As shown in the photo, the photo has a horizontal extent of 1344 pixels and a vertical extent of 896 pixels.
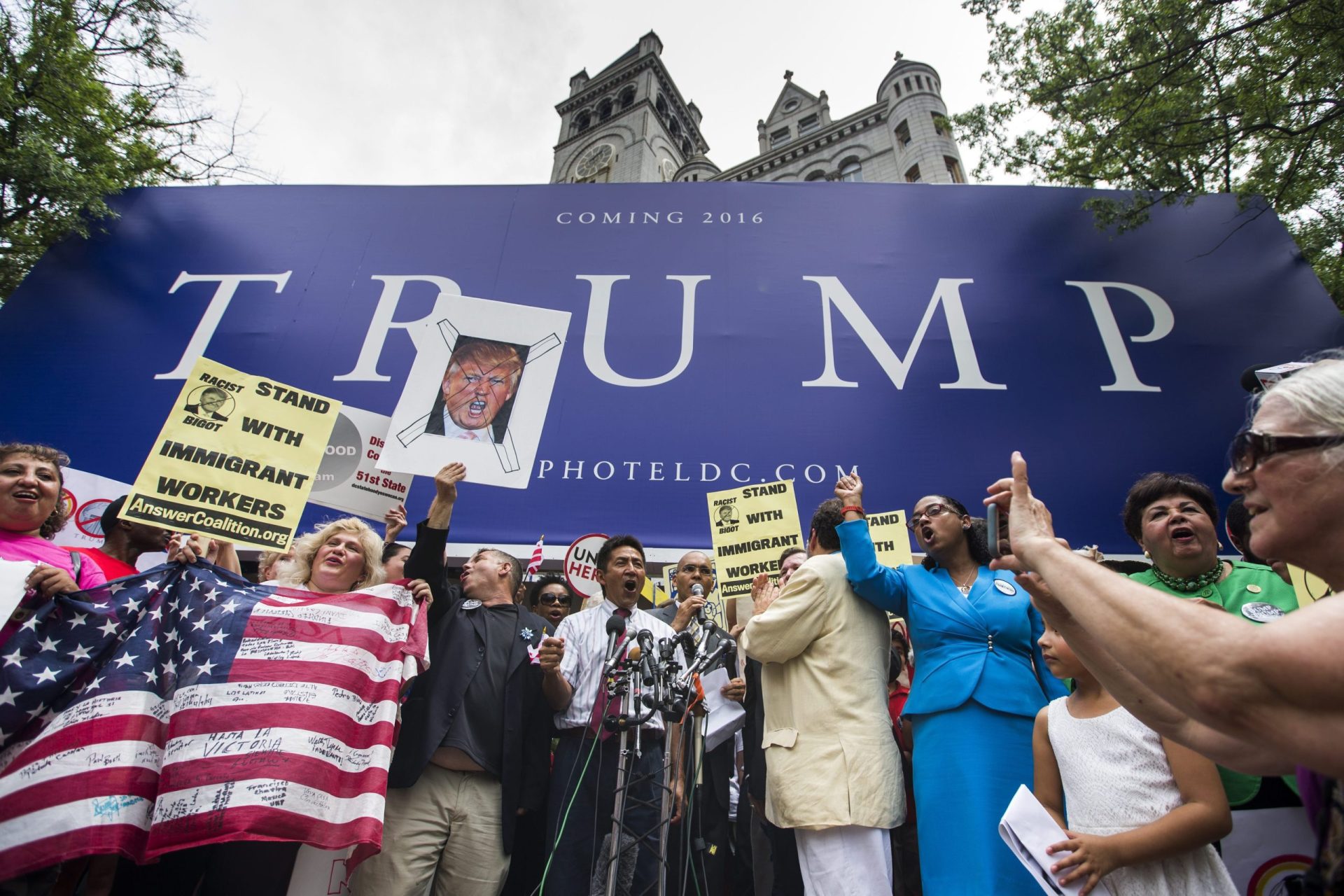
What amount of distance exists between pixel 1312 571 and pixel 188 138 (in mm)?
11922

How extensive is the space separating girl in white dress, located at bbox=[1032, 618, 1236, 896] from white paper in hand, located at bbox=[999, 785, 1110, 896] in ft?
0.06

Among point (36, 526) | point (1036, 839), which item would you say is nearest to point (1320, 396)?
point (1036, 839)

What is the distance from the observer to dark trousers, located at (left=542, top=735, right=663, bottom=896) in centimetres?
253

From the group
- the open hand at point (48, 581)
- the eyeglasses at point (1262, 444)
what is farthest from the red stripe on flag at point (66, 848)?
the eyeglasses at point (1262, 444)

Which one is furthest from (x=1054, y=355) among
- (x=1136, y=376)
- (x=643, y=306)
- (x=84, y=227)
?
(x=84, y=227)

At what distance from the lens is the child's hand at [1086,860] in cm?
162

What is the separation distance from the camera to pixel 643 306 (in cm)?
715

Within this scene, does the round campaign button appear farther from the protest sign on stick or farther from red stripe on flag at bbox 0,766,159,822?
red stripe on flag at bbox 0,766,159,822

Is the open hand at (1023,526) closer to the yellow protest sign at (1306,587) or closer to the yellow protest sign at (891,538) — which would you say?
the yellow protest sign at (1306,587)

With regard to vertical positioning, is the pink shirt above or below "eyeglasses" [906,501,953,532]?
below

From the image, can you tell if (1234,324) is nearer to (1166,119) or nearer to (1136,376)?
(1136,376)

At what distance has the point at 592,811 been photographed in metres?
2.67
